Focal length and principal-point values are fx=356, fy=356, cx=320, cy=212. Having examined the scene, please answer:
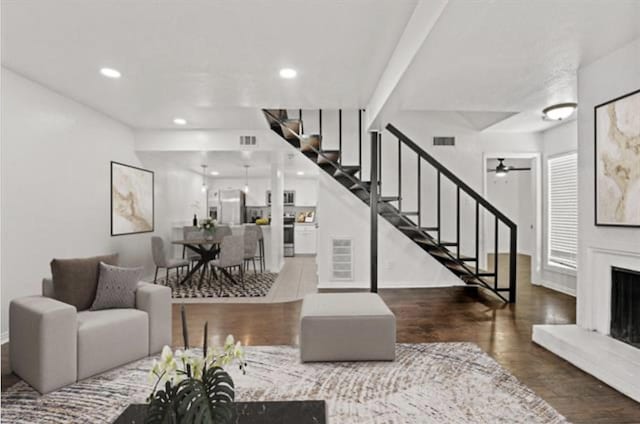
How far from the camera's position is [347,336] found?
9.41 ft

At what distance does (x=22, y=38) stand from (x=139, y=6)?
1.27 m

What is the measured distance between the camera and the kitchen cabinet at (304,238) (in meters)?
10.2

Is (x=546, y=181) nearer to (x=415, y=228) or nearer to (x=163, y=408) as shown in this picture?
(x=415, y=228)

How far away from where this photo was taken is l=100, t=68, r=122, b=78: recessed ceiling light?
354 centimetres

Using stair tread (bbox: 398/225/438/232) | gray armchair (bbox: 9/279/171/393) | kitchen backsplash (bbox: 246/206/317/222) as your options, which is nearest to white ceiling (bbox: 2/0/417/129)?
stair tread (bbox: 398/225/438/232)

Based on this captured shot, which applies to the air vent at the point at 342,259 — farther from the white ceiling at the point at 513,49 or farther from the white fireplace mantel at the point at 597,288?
the white fireplace mantel at the point at 597,288

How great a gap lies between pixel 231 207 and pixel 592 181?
350 inches

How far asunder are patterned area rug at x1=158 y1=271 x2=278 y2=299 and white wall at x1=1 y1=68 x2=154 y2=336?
1.21 metres

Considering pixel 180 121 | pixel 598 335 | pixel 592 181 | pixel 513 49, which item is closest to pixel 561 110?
pixel 592 181

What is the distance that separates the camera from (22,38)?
9.43 ft

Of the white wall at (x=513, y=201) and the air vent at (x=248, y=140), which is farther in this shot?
the white wall at (x=513, y=201)

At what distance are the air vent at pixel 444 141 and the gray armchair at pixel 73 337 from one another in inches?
187

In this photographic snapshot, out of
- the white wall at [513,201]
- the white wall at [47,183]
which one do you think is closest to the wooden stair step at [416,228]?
the white wall at [47,183]

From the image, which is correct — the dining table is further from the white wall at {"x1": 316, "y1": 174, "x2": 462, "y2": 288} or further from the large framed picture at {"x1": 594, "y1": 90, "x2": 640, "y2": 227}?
the large framed picture at {"x1": 594, "y1": 90, "x2": 640, "y2": 227}
